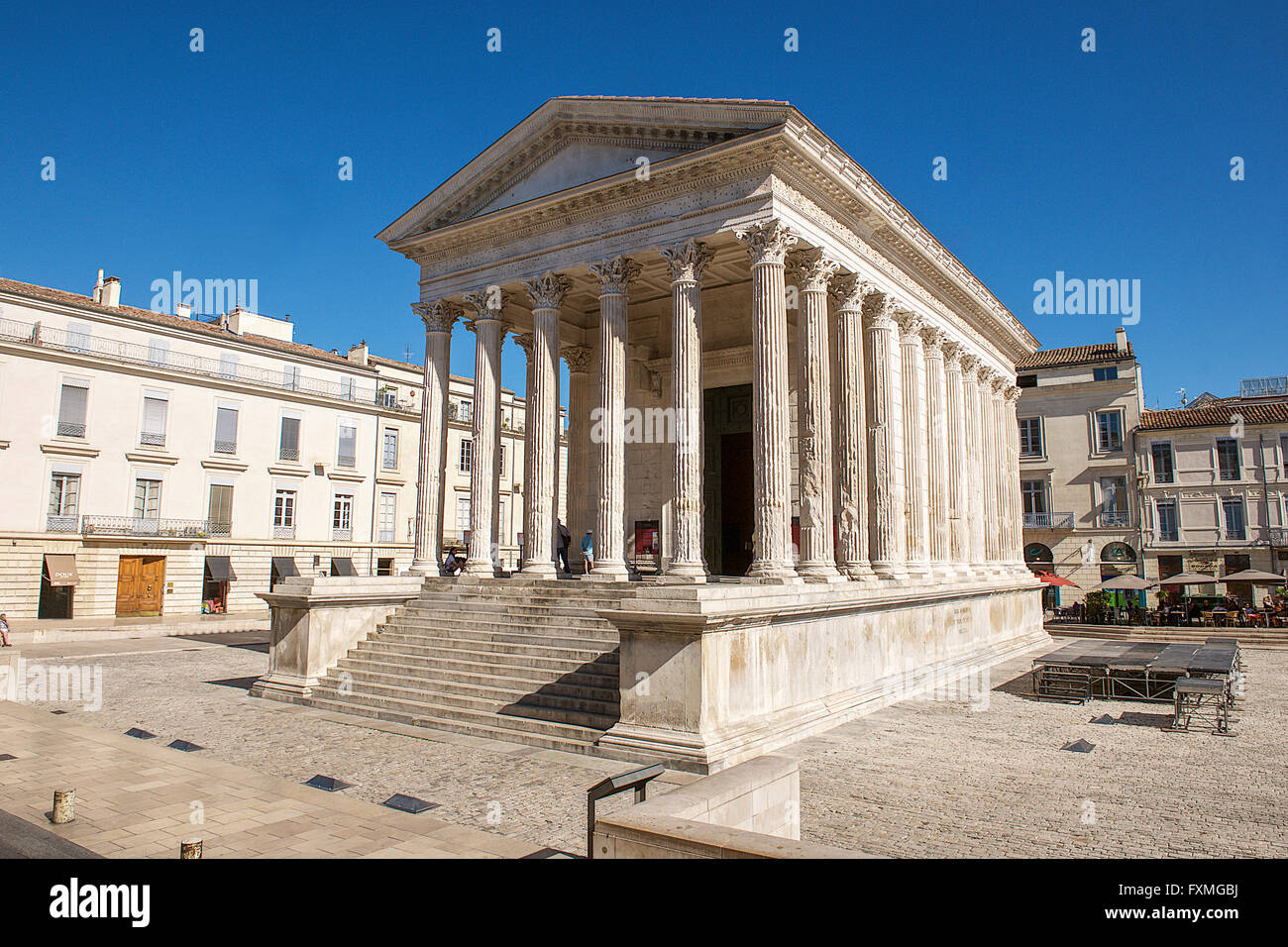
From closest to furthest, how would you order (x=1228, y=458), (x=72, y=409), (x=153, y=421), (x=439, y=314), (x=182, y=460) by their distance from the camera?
(x=439, y=314), (x=72, y=409), (x=153, y=421), (x=182, y=460), (x=1228, y=458)

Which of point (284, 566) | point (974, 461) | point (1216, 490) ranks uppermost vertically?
point (1216, 490)

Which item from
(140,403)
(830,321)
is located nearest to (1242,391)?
(830,321)

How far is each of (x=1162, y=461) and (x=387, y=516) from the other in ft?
123

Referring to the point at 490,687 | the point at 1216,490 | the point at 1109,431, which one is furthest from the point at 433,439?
the point at 1216,490

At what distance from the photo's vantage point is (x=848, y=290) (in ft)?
58.3

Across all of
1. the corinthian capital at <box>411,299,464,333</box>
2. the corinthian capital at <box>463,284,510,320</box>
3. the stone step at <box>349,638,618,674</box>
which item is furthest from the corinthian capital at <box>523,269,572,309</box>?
the stone step at <box>349,638,618,674</box>

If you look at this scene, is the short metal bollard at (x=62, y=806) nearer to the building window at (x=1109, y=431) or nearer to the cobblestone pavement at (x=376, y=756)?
the cobblestone pavement at (x=376, y=756)

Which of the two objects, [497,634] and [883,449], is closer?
[497,634]

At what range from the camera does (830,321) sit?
63.0 ft

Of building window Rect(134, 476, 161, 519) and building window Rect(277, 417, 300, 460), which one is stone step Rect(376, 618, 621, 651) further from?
building window Rect(277, 417, 300, 460)

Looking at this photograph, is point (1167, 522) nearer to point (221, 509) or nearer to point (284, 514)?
point (284, 514)
